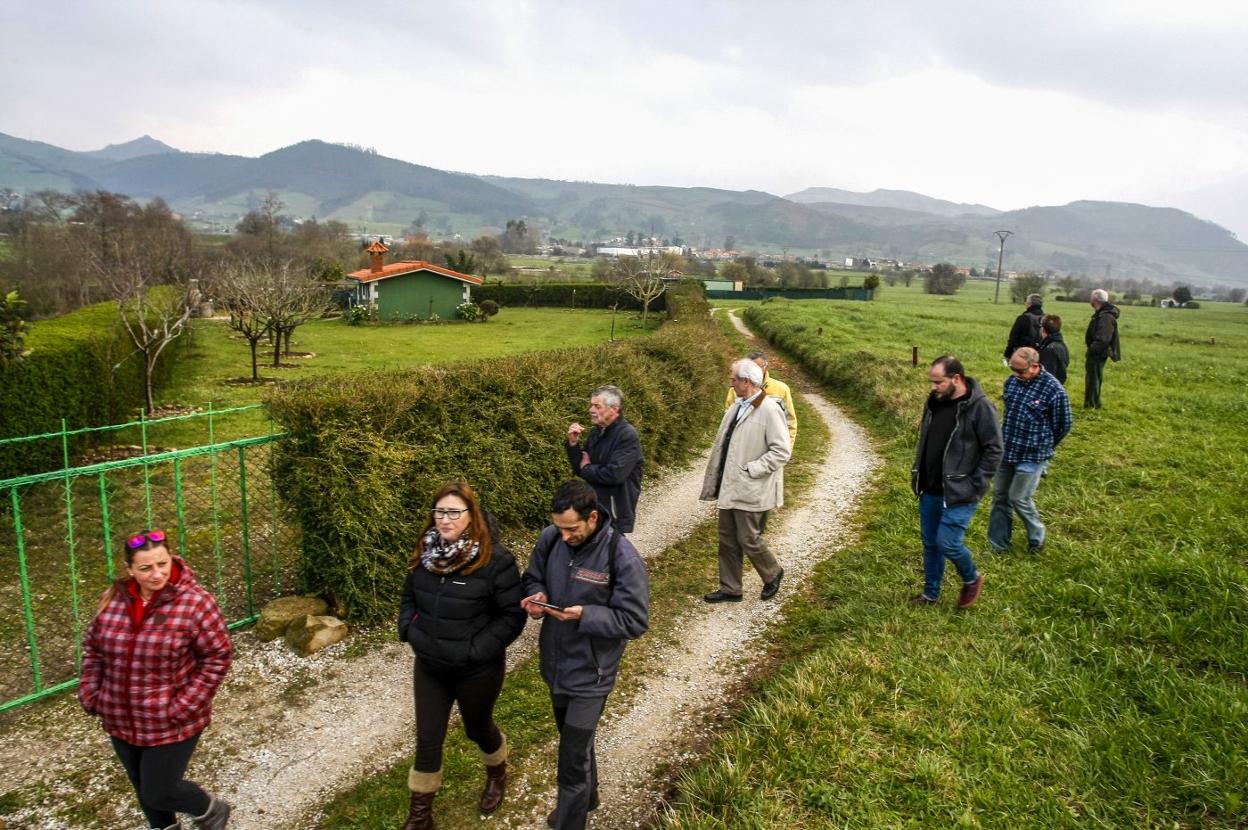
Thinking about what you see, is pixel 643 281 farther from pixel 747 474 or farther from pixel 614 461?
pixel 614 461

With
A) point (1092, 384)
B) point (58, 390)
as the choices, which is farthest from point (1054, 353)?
point (58, 390)

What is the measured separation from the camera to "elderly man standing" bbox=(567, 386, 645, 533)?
20.1 feet

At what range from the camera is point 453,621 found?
3768mm

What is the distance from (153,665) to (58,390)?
9.39 m

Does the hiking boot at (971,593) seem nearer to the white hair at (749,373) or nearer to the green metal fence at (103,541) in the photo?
the white hair at (749,373)

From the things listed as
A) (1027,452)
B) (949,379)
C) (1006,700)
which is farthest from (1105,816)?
(1027,452)

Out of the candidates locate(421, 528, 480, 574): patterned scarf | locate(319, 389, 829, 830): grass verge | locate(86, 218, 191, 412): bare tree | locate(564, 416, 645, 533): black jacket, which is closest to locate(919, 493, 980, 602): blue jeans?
locate(319, 389, 829, 830): grass verge

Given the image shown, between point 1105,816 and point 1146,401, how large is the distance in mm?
14235

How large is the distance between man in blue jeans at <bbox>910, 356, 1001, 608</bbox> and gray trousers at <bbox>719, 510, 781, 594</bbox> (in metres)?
1.49

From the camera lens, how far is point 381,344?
31.2 m

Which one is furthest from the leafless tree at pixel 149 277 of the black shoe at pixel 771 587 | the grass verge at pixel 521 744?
the black shoe at pixel 771 587

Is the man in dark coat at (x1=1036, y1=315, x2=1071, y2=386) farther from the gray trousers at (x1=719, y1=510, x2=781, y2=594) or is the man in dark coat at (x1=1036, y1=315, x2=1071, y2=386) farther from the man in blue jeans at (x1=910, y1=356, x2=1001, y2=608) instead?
the gray trousers at (x1=719, y1=510, x2=781, y2=594)

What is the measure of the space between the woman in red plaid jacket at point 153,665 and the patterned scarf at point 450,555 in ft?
3.65

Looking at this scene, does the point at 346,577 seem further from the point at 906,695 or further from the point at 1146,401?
the point at 1146,401
